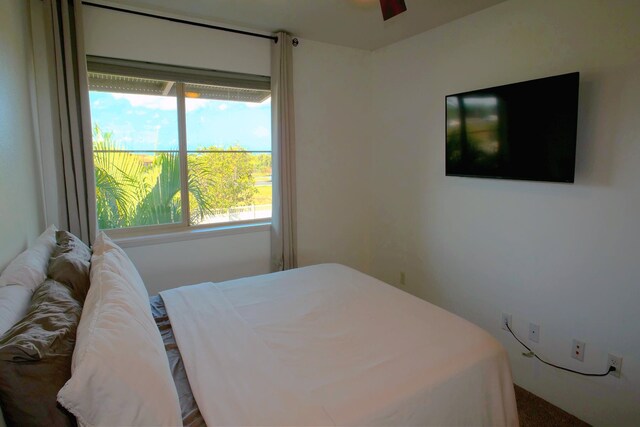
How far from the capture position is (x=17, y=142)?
1.86m

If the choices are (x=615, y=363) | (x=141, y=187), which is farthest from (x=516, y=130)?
(x=141, y=187)

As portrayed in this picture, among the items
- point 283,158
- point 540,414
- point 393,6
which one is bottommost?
point 540,414

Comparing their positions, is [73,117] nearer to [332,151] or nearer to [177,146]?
[177,146]

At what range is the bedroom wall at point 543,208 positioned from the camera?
1.92 meters

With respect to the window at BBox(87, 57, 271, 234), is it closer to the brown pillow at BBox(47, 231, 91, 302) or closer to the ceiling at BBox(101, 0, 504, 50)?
the ceiling at BBox(101, 0, 504, 50)

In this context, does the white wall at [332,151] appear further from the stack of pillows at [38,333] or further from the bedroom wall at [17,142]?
the stack of pillows at [38,333]

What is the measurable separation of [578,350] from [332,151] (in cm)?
247

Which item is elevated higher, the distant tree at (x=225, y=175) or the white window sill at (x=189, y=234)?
the distant tree at (x=225, y=175)

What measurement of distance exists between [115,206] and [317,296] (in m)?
1.81

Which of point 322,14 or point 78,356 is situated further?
point 322,14

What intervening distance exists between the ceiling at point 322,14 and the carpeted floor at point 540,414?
2666 mm

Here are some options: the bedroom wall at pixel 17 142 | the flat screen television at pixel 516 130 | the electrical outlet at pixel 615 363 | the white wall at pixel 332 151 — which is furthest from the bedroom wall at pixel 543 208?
the bedroom wall at pixel 17 142

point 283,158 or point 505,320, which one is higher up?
point 283,158

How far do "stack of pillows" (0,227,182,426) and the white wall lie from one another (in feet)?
7.28
